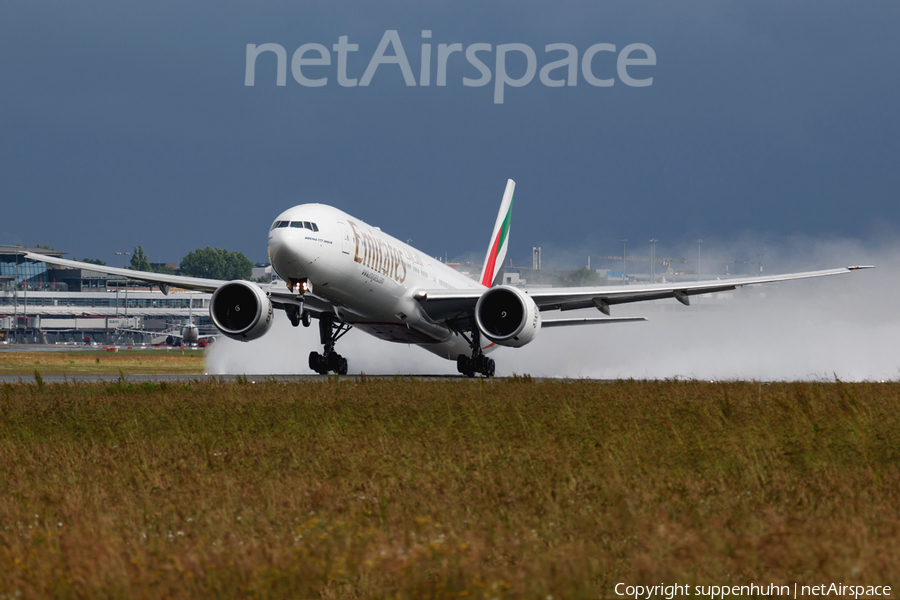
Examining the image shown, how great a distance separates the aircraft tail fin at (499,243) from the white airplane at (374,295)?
6552 millimetres

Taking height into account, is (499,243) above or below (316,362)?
above

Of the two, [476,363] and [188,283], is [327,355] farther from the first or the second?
[188,283]

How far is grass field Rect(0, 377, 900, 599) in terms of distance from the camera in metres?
4.52

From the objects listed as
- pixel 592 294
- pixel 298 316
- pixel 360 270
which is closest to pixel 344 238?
pixel 360 270

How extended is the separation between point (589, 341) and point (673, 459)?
3631 cm

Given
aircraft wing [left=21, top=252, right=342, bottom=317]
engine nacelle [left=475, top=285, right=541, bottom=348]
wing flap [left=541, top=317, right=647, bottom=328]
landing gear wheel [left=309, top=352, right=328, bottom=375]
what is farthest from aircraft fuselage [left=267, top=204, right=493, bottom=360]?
wing flap [left=541, top=317, right=647, bottom=328]

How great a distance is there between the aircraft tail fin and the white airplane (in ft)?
21.5

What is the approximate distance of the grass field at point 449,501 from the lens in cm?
452

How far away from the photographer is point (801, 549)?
4.64 m

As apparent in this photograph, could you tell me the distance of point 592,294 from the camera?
3073cm

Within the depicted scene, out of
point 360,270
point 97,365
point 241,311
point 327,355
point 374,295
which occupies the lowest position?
point 97,365

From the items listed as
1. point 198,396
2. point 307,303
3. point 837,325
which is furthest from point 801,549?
point 837,325

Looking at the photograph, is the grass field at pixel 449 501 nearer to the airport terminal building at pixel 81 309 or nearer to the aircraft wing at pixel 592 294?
the aircraft wing at pixel 592 294

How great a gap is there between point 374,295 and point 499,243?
50.8 feet
